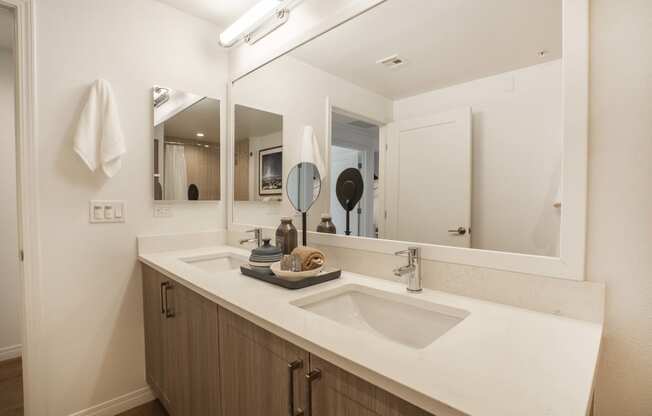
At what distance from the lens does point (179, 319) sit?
1.37 meters

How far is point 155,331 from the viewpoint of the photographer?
5.44 feet

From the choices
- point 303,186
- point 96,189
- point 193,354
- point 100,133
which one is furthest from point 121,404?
point 303,186

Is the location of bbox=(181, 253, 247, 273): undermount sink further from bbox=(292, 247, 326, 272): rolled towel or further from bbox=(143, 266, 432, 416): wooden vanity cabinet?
bbox=(292, 247, 326, 272): rolled towel

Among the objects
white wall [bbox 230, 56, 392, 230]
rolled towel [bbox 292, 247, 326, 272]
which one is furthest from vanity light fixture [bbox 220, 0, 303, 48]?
rolled towel [bbox 292, 247, 326, 272]

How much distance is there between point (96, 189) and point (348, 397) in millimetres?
1703

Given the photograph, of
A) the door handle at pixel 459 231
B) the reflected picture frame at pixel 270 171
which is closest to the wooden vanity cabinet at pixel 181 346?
the reflected picture frame at pixel 270 171

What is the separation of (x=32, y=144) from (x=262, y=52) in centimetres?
128

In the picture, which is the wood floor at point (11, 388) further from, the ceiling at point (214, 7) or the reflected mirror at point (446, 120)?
the ceiling at point (214, 7)

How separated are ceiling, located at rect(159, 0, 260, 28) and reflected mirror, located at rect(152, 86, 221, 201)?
508 mm

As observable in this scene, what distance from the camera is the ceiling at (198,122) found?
1919 millimetres

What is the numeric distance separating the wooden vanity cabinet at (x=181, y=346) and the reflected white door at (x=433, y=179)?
83 cm

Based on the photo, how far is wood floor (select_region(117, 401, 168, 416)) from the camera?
1738mm

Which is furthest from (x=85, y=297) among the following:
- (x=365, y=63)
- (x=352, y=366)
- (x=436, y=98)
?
(x=436, y=98)

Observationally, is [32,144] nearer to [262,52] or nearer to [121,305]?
[121,305]
